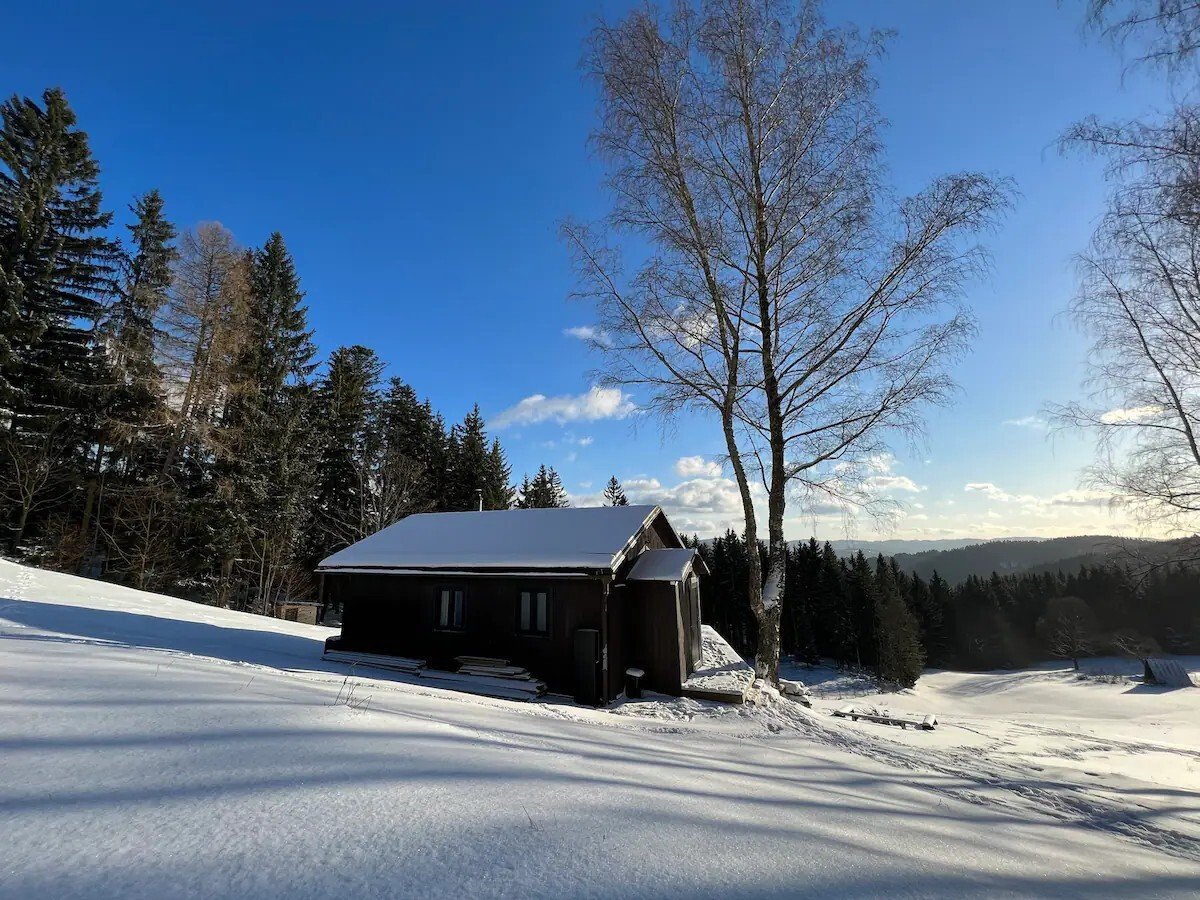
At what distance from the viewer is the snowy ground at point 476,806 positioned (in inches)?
80.4

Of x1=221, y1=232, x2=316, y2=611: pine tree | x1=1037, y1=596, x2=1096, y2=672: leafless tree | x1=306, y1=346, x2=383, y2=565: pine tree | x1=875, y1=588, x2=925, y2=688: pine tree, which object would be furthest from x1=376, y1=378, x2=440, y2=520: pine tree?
x1=1037, y1=596, x2=1096, y2=672: leafless tree

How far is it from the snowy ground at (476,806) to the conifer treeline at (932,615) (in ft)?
104

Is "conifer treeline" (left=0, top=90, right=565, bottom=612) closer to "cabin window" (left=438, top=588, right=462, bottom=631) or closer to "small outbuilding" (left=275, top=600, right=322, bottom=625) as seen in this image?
"small outbuilding" (left=275, top=600, right=322, bottom=625)

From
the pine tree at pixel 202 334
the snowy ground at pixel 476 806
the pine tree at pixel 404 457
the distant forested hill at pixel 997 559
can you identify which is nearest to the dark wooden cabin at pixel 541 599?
the snowy ground at pixel 476 806

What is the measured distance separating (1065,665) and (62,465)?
71.7 m

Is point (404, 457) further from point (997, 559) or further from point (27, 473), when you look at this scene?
point (997, 559)

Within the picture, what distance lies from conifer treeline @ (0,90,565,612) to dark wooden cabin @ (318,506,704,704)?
11.7 m

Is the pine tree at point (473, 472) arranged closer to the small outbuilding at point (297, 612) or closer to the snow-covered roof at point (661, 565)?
the small outbuilding at point (297, 612)

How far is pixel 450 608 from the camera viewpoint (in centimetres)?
1261

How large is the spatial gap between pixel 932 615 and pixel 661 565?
152ft

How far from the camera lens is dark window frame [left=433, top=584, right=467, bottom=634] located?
1238 cm

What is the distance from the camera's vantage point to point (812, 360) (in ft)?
38.2

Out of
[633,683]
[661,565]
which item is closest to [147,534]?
[633,683]

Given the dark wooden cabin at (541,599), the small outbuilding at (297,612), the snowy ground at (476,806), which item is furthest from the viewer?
the small outbuilding at (297,612)
